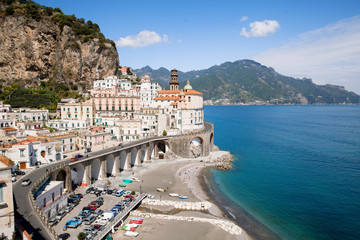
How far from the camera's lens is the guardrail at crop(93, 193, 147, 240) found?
26.9 metres

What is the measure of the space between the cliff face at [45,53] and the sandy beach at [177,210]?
5716 centimetres

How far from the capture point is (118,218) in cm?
3072

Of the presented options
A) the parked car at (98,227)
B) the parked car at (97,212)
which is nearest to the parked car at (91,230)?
the parked car at (98,227)

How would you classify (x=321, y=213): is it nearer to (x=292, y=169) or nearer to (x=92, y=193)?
(x=292, y=169)

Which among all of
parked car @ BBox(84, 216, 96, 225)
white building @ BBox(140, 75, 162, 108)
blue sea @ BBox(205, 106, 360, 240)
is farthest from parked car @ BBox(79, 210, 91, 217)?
white building @ BBox(140, 75, 162, 108)

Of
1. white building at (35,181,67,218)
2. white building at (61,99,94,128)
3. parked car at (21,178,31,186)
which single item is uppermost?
white building at (61,99,94,128)

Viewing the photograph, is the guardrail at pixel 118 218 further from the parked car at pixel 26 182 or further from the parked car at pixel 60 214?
the parked car at pixel 26 182

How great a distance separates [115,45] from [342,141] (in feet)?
341

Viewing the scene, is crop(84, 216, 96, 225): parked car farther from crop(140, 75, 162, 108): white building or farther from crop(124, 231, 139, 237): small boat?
crop(140, 75, 162, 108): white building

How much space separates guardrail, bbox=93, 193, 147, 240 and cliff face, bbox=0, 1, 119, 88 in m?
69.8

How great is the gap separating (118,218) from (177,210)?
9.71 meters

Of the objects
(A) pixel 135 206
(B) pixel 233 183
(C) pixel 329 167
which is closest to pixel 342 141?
(C) pixel 329 167

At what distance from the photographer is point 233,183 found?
166 feet

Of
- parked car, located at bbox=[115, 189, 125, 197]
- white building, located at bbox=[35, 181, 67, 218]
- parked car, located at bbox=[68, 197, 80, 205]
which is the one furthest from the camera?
parked car, located at bbox=[115, 189, 125, 197]
